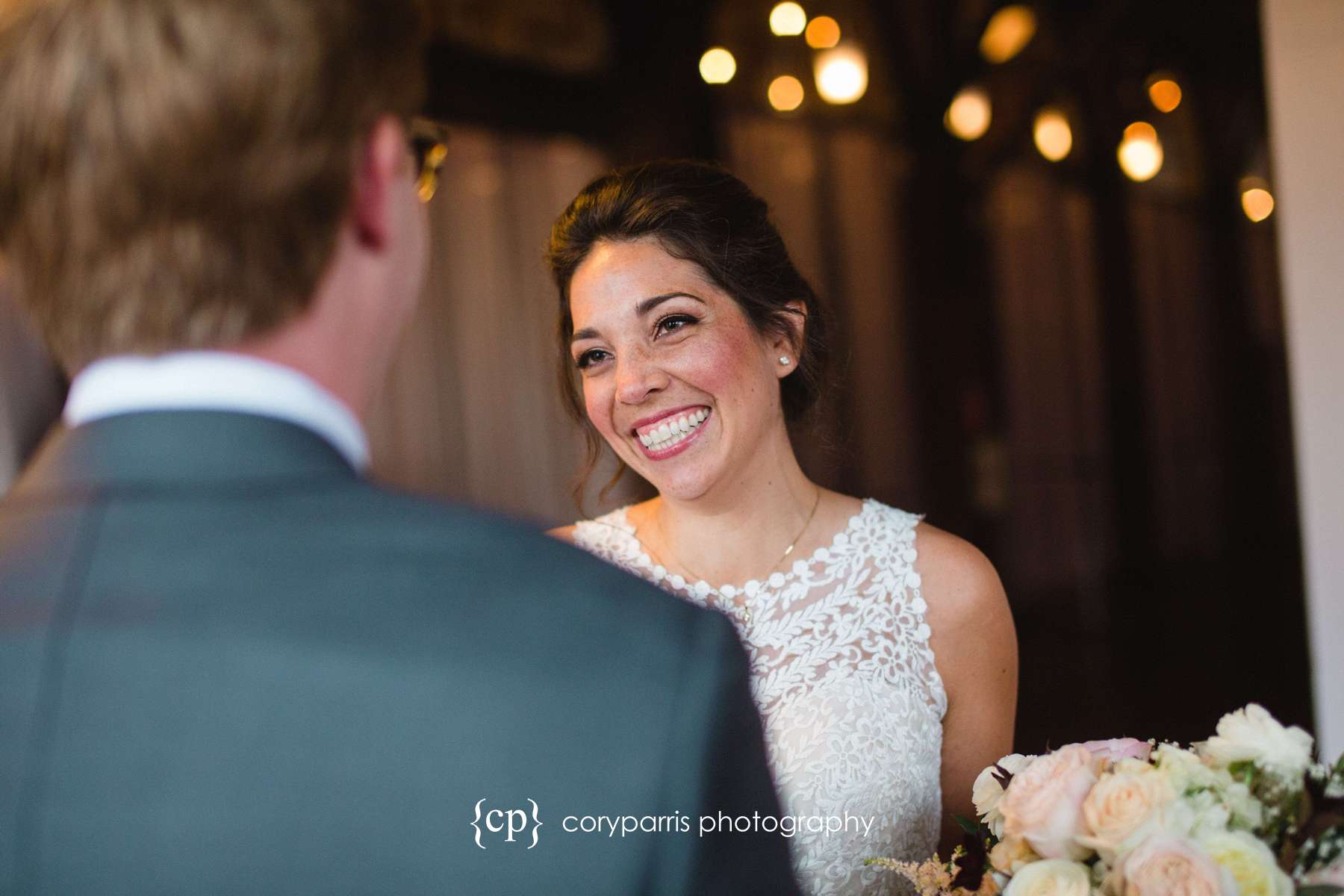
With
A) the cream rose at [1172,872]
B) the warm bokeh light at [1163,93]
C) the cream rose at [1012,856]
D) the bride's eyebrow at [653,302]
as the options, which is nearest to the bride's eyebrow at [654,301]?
the bride's eyebrow at [653,302]

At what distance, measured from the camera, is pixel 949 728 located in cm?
201

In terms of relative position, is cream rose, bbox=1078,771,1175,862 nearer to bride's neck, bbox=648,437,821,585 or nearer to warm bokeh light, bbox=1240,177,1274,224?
bride's neck, bbox=648,437,821,585

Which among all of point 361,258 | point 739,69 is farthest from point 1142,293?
point 361,258

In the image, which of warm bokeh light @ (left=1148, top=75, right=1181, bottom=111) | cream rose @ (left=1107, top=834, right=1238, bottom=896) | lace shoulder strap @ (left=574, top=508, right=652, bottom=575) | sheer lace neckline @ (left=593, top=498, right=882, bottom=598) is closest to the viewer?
cream rose @ (left=1107, top=834, right=1238, bottom=896)

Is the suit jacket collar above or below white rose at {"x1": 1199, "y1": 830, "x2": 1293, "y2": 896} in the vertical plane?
above

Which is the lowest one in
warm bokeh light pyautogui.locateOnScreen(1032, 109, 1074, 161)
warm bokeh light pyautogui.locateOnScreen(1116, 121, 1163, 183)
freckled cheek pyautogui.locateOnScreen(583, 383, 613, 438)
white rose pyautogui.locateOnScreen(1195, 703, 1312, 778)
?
white rose pyautogui.locateOnScreen(1195, 703, 1312, 778)

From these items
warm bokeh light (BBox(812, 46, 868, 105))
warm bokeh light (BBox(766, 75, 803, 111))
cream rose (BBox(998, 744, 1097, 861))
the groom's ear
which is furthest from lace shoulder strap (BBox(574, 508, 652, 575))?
warm bokeh light (BBox(766, 75, 803, 111))

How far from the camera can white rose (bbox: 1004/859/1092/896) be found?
1.12 meters

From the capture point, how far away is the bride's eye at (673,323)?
2.04 m

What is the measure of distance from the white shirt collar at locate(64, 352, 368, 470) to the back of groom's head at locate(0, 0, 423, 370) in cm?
2

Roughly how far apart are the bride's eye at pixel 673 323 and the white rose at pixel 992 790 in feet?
3.22

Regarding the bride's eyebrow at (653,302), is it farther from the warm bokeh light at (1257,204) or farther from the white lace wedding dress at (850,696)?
the warm bokeh light at (1257,204)

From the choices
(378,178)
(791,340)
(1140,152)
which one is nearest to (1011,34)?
(1140,152)

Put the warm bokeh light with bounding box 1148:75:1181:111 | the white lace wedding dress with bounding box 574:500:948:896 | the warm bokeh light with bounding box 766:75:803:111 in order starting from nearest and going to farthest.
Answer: the white lace wedding dress with bounding box 574:500:948:896
the warm bokeh light with bounding box 766:75:803:111
the warm bokeh light with bounding box 1148:75:1181:111
